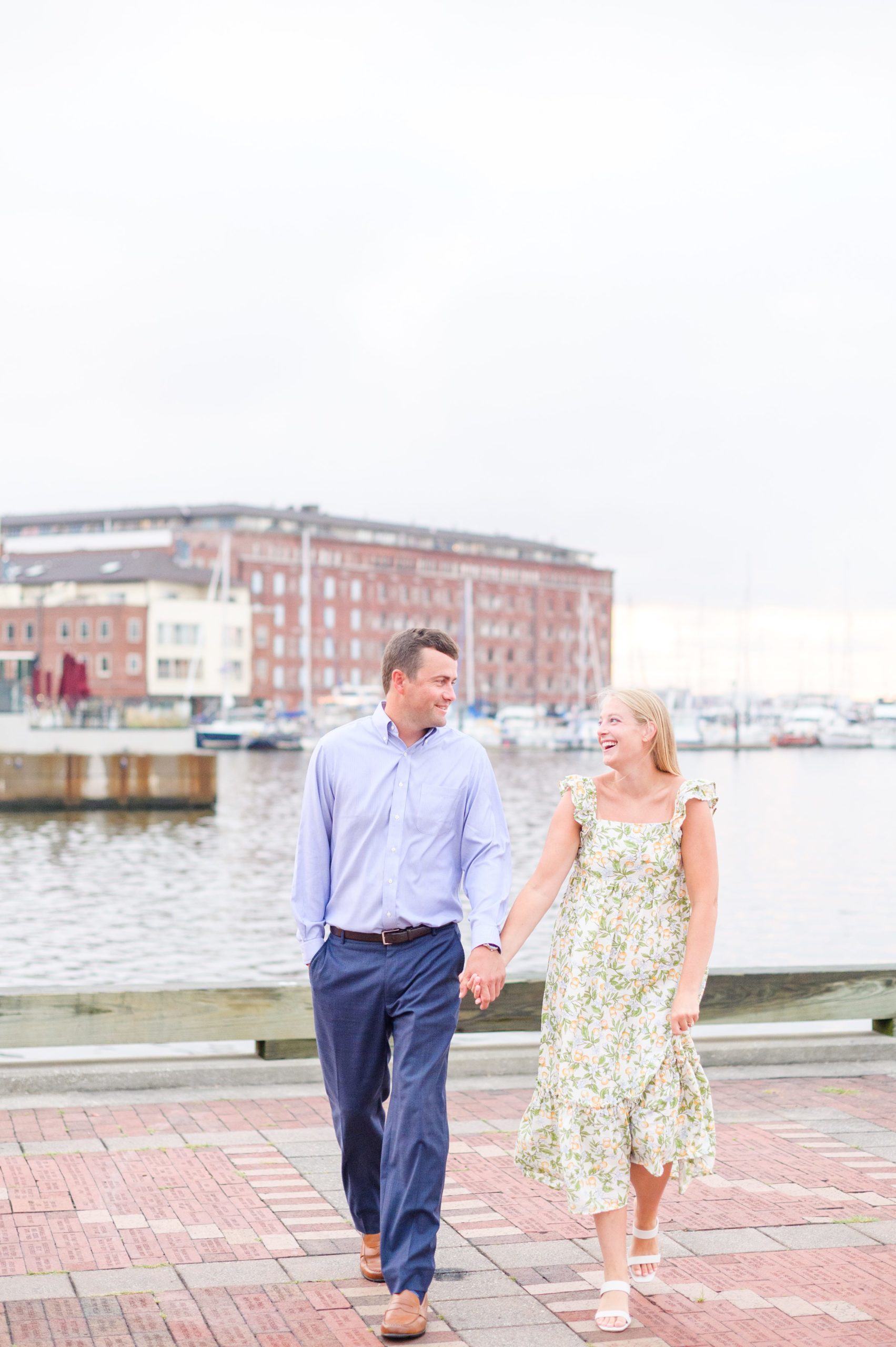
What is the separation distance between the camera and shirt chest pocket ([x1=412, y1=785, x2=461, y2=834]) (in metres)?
4.88

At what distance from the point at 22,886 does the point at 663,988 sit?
27.0 m

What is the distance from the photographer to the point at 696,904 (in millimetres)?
4863

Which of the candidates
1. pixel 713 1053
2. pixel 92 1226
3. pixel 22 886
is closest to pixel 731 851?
pixel 22 886

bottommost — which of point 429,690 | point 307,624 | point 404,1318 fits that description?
point 404,1318

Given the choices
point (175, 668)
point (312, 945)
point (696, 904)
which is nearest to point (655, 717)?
point (696, 904)

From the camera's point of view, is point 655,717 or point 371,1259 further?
point 371,1259

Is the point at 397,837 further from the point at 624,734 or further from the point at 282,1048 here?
the point at 282,1048

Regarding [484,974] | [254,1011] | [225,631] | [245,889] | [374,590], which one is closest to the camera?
[484,974]

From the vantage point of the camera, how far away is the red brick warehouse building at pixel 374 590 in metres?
123

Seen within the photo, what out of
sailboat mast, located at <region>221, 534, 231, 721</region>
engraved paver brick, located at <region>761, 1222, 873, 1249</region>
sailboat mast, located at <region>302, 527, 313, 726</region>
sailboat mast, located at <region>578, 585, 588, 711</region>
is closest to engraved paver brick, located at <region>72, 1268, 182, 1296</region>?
engraved paver brick, located at <region>761, 1222, 873, 1249</region>

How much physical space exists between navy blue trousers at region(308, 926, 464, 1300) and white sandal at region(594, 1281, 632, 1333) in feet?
1.56

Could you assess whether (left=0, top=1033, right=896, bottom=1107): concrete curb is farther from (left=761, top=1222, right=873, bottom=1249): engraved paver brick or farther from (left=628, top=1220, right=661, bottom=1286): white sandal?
(left=628, top=1220, right=661, bottom=1286): white sandal

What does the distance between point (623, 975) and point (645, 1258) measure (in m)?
0.90

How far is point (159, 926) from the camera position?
25.0 m
